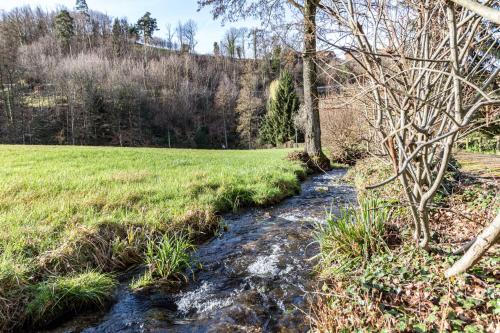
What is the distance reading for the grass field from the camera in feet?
11.6

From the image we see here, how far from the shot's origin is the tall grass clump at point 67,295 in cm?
305

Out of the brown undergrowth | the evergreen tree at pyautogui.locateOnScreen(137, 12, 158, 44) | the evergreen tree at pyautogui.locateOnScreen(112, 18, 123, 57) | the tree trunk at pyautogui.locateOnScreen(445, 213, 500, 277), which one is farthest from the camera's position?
the evergreen tree at pyautogui.locateOnScreen(137, 12, 158, 44)

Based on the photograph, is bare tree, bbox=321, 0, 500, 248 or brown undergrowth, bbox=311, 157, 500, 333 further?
brown undergrowth, bbox=311, 157, 500, 333

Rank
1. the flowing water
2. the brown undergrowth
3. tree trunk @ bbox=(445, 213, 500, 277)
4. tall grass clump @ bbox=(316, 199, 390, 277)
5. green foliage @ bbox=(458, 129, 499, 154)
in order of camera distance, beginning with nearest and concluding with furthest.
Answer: tree trunk @ bbox=(445, 213, 500, 277) → the brown undergrowth → the flowing water → tall grass clump @ bbox=(316, 199, 390, 277) → green foliage @ bbox=(458, 129, 499, 154)

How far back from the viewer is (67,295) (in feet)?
10.6

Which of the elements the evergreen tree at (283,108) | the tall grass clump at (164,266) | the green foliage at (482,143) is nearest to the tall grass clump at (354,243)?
the tall grass clump at (164,266)

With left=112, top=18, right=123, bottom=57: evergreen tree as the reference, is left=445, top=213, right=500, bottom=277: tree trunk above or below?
below

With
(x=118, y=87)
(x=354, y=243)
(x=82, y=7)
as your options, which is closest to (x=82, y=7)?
(x=82, y=7)

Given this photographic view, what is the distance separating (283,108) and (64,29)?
52337mm

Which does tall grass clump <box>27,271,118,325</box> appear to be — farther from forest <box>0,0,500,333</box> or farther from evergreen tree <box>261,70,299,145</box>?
evergreen tree <box>261,70,299,145</box>

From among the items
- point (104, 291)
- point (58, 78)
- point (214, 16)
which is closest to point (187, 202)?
point (104, 291)

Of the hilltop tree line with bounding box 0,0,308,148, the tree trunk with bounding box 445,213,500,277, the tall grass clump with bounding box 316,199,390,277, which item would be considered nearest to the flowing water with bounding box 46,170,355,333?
the tall grass clump with bounding box 316,199,390,277

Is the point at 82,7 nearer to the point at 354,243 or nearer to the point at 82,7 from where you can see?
the point at 82,7

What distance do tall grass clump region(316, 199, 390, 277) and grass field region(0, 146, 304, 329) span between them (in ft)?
7.74
